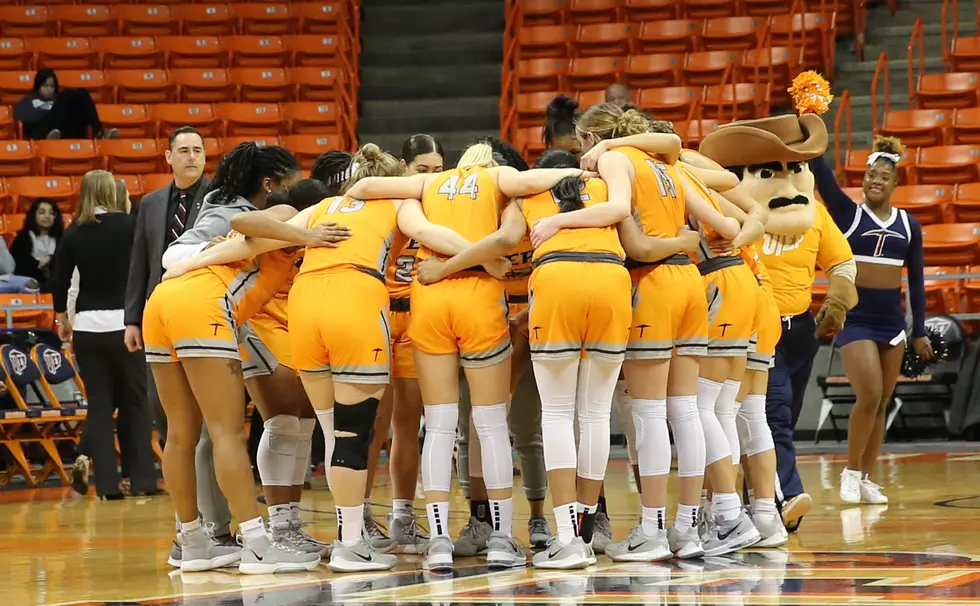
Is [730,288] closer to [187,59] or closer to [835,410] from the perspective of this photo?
[835,410]

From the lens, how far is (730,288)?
5812 mm

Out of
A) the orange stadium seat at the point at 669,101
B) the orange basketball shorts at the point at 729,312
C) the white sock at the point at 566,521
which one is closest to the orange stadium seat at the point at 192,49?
the orange stadium seat at the point at 669,101

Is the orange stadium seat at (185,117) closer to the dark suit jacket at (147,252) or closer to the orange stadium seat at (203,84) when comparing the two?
the orange stadium seat at (203,84)

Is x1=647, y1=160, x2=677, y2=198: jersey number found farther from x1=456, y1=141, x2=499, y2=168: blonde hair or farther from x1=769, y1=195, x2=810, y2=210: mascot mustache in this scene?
x1=769, y1=195, x2=810, y2=210: mascot mustache

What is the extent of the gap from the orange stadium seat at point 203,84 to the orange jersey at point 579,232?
10745mm

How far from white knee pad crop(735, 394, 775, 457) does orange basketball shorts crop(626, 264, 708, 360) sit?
2.02 feet

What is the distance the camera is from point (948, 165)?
12.6 m

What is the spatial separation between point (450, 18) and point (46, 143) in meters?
5.10

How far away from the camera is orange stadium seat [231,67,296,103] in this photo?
15.6 m

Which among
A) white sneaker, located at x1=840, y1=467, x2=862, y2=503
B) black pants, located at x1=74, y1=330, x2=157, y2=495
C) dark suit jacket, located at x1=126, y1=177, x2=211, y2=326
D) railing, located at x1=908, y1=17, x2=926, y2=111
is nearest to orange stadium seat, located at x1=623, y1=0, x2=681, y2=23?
railing, located at x1=908, y1=17, x2=926, y2=111

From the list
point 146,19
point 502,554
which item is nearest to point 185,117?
point 146,19

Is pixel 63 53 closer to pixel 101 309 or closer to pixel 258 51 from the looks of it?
pixel 258 51

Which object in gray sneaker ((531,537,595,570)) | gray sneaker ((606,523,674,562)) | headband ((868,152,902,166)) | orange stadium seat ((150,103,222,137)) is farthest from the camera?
orange stadium seat ((150,103,222,137))

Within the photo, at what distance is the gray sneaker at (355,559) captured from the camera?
5.34m
